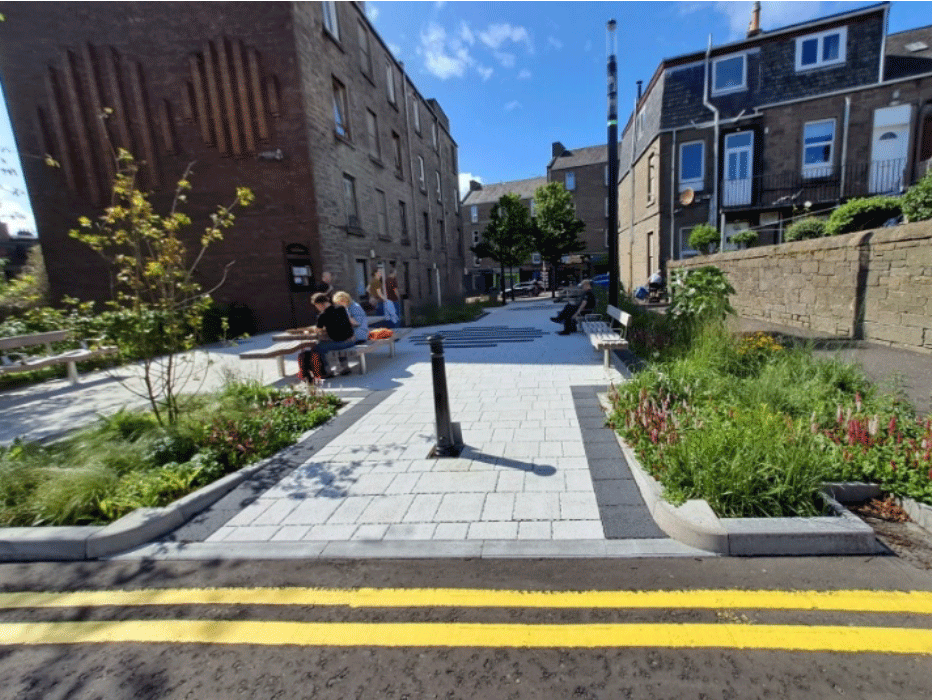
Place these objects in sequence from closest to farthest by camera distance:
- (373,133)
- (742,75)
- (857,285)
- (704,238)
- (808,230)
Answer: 1. (857,285)
2. (808,230)
3. (704,238)
4. (742,75)
5. (373,133)

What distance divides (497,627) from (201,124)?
16.4m

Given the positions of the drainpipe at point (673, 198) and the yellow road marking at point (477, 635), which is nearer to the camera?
the yellow road marking at point (477, 635)

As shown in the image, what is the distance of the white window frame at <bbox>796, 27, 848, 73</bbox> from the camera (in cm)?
1622

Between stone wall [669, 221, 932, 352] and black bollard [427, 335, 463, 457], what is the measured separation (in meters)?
7.36

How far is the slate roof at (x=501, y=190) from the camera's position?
4816 centimetres

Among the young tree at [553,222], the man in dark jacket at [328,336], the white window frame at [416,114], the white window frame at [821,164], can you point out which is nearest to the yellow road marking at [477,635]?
the man in dark jacket at [328,336]

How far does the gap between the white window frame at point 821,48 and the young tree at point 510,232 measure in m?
13.4

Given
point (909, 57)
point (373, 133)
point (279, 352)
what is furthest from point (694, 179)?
point (279, 352)

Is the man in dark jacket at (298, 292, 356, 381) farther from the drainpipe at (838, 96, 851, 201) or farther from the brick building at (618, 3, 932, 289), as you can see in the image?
the drainpipe at (838, 96, 851, 201)

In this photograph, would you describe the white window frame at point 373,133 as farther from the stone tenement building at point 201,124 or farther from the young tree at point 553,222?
the young tree at point 553,222

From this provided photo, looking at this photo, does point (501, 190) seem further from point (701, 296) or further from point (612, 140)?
point (701, 296)

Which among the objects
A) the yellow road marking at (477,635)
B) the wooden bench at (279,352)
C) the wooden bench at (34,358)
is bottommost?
the yellow road marking at (477,635)

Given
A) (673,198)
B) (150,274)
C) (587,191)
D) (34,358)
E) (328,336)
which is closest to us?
(150,274)

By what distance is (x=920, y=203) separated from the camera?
25.5 ft
